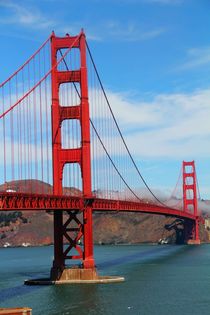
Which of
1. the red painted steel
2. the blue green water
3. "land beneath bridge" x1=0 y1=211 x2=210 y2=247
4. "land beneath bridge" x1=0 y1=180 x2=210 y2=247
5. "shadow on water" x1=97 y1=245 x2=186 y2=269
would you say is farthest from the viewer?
"land beneath bridge" x1=0 y1=211 x2=210 y2=247

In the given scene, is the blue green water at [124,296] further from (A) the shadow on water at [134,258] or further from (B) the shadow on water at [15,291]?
(A) the shadow on water at [134,258]

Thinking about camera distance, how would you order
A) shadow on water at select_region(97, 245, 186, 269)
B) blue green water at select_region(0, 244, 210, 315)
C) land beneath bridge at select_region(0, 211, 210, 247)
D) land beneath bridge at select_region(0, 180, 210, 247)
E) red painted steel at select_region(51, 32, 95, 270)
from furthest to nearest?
1. land beneath bridge at select_region(0, 211, 210, 247)
2. land beneath bridge at select_region(0, 180, 210, 247)
3. shadow on water at select_region(97, 245, 186, 269)
4. red painted steel at select_region(51, 32, 95, 270)
5. blue green water at select_region(0, 244, 210, 315)

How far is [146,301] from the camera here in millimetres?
34375

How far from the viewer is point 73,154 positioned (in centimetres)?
4444

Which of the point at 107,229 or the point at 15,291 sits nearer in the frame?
the point at 15,291

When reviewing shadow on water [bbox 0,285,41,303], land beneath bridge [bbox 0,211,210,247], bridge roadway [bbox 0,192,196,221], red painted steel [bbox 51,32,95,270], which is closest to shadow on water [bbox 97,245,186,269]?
bridge roadway [bbox 0,192,196,221]

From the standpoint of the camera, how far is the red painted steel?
144 feet

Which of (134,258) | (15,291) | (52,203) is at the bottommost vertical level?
(15,291)

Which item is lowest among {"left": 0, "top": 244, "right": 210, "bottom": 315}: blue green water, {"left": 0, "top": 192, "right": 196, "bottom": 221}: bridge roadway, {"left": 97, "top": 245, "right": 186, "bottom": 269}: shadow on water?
{"left": 0, "top": 244, "right": 210, "bottom": 315}: blue green water

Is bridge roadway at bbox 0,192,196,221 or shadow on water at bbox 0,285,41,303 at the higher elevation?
bridge roadway at bbox 0,192,196,221

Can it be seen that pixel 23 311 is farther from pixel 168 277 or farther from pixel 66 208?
pixel 168 277

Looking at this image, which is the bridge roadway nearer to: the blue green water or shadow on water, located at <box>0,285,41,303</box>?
the blue green water

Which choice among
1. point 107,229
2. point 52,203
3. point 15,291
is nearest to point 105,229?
point 107,229

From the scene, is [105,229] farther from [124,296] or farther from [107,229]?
[124,296]
